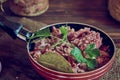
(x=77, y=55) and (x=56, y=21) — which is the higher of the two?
(x=77, y=55)

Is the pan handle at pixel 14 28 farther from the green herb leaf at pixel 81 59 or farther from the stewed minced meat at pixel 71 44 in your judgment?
the green herb leaf at pixel 81 59

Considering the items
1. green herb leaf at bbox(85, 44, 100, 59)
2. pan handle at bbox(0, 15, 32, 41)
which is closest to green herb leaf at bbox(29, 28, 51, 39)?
pan handle at bbox(0, 15, 32, 41)

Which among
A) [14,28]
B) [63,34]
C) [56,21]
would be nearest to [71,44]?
[63,34]

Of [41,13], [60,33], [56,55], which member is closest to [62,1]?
[41,13]

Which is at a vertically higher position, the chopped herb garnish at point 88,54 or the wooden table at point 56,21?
the chopped herb garnish at point 88,54

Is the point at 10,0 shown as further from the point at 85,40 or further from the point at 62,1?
the point at 85,40

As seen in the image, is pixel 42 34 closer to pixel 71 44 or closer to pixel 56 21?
pixel 71 44

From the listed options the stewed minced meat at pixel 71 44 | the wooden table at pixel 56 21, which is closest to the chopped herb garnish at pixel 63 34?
the stewed minced meat at pixel 71 44
